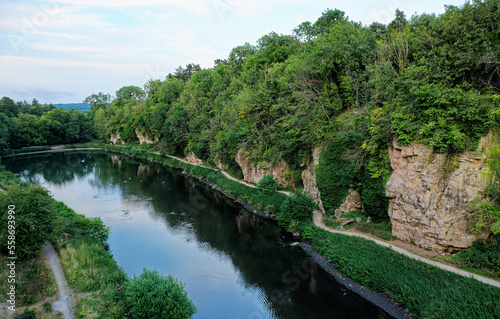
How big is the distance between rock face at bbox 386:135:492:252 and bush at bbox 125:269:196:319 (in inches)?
552

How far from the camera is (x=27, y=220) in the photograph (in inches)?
654

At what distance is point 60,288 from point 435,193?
2127 centimetres

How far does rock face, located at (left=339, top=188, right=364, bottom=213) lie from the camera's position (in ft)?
78.0

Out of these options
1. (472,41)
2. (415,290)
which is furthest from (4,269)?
(472,41)

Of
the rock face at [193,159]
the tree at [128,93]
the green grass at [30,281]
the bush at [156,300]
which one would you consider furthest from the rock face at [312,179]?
the tree at [128,93]

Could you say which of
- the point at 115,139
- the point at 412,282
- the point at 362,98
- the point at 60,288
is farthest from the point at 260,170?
the point at 115,139

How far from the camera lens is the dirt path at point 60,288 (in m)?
13.5

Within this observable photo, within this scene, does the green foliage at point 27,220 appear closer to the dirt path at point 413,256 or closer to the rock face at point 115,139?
the dirt path at point 413,256

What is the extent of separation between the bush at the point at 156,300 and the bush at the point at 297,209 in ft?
40.3

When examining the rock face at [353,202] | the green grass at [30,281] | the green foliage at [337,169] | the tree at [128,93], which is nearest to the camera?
the green grass at [30,281]

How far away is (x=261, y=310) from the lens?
52.7 ft

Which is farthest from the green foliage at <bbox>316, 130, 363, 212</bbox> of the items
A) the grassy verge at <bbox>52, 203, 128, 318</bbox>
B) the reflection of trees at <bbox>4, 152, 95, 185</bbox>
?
the reflection of trees at <bbox>4, 152, 95, 185</bbox>

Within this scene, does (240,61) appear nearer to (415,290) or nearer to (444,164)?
(444,164)

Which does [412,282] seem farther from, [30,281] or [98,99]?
[98,99]
